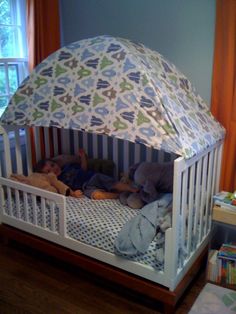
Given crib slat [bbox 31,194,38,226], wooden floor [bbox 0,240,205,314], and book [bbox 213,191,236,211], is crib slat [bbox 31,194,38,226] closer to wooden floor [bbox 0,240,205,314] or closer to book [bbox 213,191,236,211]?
wooden floor [bbox 0,240,205,314]

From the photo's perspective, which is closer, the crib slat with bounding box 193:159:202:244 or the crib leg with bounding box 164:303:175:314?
the crib leg with bounding box 164:303:175:314

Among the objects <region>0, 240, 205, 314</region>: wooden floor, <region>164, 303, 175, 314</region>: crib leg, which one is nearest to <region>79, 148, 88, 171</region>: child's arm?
<region>0, 240, 205, 314</region>: wooden floor

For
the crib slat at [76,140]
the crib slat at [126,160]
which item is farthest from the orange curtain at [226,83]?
the crib slat at [76,140]

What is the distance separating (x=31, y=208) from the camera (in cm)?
236

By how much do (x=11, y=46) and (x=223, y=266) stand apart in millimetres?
2432

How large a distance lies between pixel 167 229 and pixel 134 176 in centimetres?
70

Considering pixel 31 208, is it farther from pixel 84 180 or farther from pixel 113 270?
pixel 113 270

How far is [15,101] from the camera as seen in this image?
94.0 inches

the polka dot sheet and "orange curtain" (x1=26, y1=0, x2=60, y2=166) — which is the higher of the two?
"orange curtain" (x1=26, y1=0, x2=60, y2=166)

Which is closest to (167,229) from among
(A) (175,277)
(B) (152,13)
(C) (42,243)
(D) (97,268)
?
(A) (175,277)

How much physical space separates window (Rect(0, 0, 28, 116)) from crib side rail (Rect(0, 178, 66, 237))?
912 mm

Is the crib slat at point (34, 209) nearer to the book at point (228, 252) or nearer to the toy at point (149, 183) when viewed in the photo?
the toy at point (149, 183)

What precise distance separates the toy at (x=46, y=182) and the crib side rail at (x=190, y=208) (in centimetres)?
91

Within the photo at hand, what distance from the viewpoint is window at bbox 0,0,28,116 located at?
112 inches
